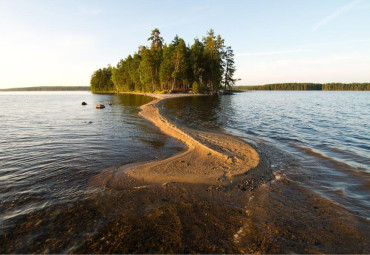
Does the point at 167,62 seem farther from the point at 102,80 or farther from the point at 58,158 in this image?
the point at 102,80

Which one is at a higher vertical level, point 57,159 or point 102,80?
point 102,80

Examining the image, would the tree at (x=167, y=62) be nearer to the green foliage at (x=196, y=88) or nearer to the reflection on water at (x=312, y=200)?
the green foliage at (x=196, y=88)

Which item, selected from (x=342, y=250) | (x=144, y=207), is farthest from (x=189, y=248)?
(x=342, y=250)

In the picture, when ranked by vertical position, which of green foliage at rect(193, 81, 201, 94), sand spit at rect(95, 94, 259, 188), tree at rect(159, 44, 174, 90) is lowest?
sand spit at rect(95, 94, 259, 188)

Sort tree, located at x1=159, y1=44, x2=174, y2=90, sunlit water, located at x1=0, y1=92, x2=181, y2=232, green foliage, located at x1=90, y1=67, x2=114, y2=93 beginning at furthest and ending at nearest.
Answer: green foliage, located at x1=90, y1=67, x2=114, y2=93, tree, located at x1=159, y1=44, x2=174, y2=90, sunlit water, located at x1=0, y1=92, x2=181, y2=232

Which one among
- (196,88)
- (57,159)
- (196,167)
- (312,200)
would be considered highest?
(196,88)

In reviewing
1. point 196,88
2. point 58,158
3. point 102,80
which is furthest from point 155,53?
point 102,80

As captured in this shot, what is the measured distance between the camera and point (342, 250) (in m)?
4.08

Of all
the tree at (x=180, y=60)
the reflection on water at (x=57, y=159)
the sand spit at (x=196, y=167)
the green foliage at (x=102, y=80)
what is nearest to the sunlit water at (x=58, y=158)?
the reflection on water at (x=57, y=159)

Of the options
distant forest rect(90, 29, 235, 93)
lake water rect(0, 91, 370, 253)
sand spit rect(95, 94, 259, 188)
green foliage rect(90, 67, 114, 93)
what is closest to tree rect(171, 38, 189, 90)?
distant forest rect(90, 29, 235, 93)

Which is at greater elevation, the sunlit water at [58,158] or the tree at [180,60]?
the tree at [180,60]

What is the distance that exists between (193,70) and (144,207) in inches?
3003

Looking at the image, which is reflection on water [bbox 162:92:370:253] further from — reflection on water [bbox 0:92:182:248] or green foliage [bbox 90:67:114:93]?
green foliage [bbox 90:67:114:93]

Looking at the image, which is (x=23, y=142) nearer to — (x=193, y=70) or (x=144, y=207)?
(x=144, y=207)
